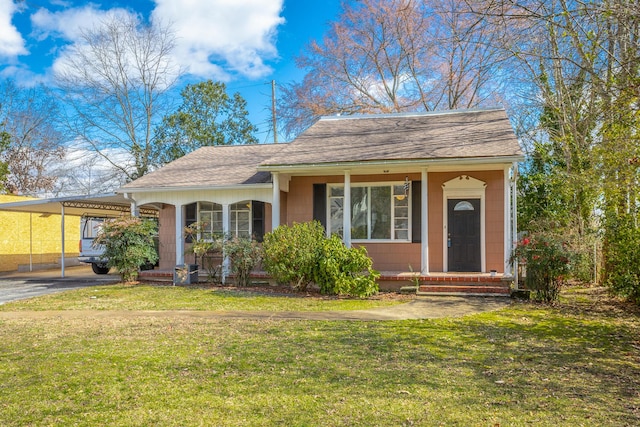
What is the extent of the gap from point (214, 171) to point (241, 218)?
1.92 meters

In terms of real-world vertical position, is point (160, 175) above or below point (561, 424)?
above

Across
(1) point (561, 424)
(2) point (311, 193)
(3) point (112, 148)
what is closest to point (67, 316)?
(2) point (311, 193)

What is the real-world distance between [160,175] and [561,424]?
1378cm

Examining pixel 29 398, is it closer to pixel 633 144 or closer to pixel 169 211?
pixel 633 144

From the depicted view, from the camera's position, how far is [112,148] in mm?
27766

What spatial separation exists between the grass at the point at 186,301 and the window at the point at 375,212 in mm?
2845

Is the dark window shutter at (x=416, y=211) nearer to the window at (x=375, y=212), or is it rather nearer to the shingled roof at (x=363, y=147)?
the window at (x=375, y=212)

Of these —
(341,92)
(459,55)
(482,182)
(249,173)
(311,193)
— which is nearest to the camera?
(482,182)

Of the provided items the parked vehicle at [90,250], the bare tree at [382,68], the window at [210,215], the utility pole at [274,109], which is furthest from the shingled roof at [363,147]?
the utility pole at [274,109]

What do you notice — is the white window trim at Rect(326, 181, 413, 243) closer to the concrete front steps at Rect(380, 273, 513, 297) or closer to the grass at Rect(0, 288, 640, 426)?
the concrete front steps at Rect(380, 273, 513, 297)

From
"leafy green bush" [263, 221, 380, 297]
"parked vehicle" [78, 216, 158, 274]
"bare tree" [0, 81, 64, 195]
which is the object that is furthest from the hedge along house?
"bare tree" [0, 81, 64, 195]

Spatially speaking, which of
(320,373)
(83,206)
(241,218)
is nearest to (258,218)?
(241,218)

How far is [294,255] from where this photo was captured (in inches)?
425

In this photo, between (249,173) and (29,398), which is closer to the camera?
(29,398)
